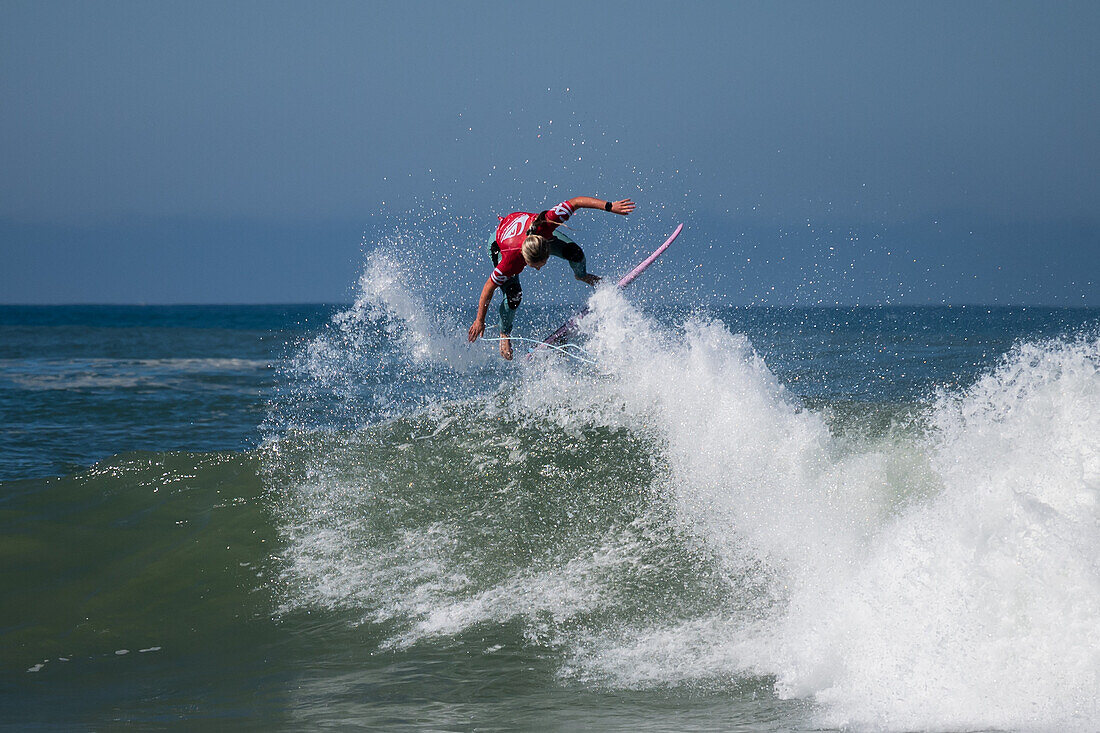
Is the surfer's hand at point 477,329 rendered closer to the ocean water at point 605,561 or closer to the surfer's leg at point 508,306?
the surfer's leg at point 508,306

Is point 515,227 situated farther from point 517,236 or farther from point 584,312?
point 584,312

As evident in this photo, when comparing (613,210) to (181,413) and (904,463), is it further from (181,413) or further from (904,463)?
(181,413)

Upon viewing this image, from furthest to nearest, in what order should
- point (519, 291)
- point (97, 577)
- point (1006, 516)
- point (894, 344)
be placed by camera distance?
point (894, 344)
point (519, 291)
point (97, 577)
point (1006, 516)

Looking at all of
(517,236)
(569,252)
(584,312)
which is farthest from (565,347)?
(517,236)

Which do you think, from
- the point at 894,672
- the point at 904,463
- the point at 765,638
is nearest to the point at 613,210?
the point at 904,463

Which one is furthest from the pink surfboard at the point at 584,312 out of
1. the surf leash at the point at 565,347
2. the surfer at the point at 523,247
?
the surfer at the point at 523,247

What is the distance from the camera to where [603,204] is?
7.33m

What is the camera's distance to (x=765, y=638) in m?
4.55

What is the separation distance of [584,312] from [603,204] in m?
1.54

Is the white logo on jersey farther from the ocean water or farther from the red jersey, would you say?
the ocean water

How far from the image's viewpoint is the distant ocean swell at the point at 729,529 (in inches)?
152

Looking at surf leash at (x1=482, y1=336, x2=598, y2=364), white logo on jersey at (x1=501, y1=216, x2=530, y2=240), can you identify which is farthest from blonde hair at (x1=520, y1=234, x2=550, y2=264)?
surf leash at (x1=482, y1=336, x2=598, y2=364)

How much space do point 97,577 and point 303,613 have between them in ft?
6.86

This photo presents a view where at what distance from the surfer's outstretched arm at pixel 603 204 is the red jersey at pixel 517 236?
7 cm
